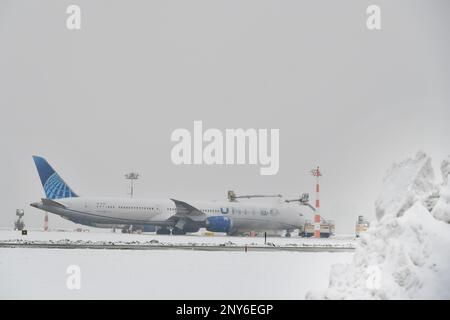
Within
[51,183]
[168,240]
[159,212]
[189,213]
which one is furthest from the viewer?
[51,183]

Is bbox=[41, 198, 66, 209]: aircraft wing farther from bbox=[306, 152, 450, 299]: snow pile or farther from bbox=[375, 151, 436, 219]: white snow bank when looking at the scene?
bbox=[306, 152, 450, 299]: snow pile

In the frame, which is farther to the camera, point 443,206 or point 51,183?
point 51,183

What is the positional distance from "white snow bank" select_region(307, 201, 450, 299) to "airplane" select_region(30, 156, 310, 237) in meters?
49.8

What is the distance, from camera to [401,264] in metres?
13.4

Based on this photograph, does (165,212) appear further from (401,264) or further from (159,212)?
(401,264)

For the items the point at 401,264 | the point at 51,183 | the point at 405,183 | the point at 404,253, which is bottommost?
the point at 401,264


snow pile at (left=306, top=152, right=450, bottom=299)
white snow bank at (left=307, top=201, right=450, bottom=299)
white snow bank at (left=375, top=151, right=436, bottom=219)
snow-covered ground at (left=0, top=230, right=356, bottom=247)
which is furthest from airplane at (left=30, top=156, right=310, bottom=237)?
white snow bank at (left=307, top=201, right=450, bottom=299)

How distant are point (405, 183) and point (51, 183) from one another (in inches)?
2230

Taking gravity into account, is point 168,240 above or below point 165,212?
below

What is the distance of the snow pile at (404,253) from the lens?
42.2ft

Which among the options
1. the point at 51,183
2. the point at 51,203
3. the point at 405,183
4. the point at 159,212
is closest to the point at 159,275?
the point at 405,183

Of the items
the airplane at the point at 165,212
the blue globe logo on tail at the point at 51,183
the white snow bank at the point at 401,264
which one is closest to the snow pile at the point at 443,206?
the white snow bank at the point at 401,264
